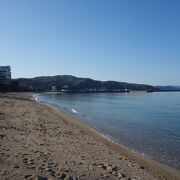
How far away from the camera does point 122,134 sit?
29.5 metres

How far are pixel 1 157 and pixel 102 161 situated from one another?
5.22 m

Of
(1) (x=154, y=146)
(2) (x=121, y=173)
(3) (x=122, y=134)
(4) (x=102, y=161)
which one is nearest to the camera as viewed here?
(2) (x=121, y=173)

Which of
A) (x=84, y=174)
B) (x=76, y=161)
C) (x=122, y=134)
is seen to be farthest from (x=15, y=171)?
(x=122, y=134)

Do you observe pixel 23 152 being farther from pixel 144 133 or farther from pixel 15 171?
pixel 144 133

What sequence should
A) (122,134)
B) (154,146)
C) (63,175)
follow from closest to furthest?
(63,175) < (154,146) < (122,134)

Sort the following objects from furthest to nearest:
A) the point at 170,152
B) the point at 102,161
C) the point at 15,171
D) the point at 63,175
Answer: the point at 170,152
the point at 102,161
the point at 63,175
the point at 15,171

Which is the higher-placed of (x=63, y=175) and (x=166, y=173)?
(x=63, y=175)

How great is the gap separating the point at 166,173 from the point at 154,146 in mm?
7773

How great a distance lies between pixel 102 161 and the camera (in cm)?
1550

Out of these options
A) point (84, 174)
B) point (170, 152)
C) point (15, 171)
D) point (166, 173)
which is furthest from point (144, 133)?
point (15, 171)

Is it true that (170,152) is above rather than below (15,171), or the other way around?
below

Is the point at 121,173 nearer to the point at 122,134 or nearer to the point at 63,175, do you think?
the point at 63,175

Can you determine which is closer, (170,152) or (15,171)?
(15,171)

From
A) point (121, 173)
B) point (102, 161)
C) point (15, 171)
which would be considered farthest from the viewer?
point (102, 161)
